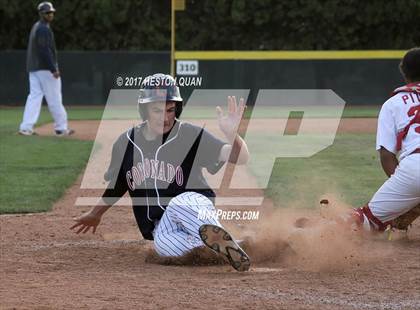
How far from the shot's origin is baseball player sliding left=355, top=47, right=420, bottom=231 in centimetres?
600

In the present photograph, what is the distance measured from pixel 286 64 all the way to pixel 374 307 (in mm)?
24184

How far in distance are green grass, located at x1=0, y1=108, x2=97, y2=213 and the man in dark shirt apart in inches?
21.0

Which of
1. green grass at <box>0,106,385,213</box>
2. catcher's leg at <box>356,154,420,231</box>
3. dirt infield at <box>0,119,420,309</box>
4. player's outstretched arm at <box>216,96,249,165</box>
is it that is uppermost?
player's outstretched arm at <box>216,96,249,165</box>

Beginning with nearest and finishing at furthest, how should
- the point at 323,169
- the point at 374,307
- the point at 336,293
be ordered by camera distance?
1. the point at 374,307
2. the point at 336,293
3. the point at 323,169

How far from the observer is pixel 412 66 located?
20.6 ft

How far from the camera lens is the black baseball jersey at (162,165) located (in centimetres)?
642

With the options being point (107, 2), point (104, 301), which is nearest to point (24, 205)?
point (104, 301)

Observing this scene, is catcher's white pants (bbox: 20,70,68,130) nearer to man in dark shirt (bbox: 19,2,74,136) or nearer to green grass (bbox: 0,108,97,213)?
man in dark shirt (bbox: 19,2,74,136)

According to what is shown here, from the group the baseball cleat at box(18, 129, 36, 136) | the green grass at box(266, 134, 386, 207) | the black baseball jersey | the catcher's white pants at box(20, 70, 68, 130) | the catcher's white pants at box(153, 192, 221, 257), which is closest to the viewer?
the catcher's white pants at box(153, 192, 221, 257)

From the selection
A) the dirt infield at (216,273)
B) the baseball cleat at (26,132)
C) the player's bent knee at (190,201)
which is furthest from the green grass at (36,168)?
the player's bent knee at (190,201)

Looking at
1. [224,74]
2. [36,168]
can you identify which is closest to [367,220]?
[36,168]

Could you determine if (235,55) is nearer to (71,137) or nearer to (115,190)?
(71,137)

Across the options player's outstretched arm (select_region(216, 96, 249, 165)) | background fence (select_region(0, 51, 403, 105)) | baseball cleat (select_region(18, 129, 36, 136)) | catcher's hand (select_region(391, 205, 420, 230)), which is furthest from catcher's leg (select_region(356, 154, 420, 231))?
background fence (select_region(0, 51, 403, 105))

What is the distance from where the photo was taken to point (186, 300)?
5039 mm
